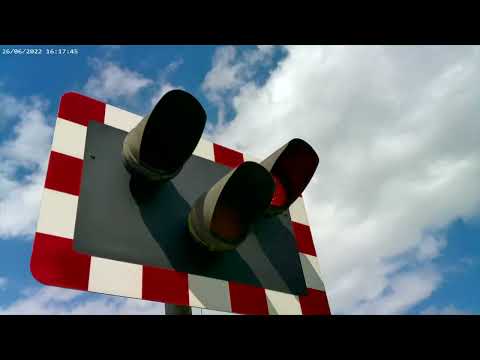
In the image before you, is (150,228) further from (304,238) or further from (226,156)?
(304,238)

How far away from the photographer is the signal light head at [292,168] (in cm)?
139

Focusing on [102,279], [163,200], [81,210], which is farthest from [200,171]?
[102,279]

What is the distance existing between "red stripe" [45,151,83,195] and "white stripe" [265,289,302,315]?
30.0 inches

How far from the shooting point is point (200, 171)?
64.8 inches

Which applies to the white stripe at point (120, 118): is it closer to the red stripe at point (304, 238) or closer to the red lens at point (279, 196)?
the red lens at point (279, 196)

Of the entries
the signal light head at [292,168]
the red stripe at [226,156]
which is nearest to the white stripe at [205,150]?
the red stripe at [226,156]

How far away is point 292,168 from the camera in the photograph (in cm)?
139

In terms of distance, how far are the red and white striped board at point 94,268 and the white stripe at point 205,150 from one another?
30 cm

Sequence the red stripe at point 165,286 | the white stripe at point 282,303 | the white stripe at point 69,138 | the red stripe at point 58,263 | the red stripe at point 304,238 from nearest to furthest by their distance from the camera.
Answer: the red stripe at point 58,263
the red stripe at point 165,286
the white stripe at point 69,138
the white stripe at point 282,303
the red stripe at point 304,238

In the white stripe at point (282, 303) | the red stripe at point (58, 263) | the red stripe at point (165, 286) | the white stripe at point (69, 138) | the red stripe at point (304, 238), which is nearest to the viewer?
the red stripe at point (58, 263)

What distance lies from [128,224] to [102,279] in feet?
0.69

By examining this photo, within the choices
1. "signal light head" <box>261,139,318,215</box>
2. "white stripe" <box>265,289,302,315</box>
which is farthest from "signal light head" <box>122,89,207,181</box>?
"white stripe" <box>265,289,302,315</box>
